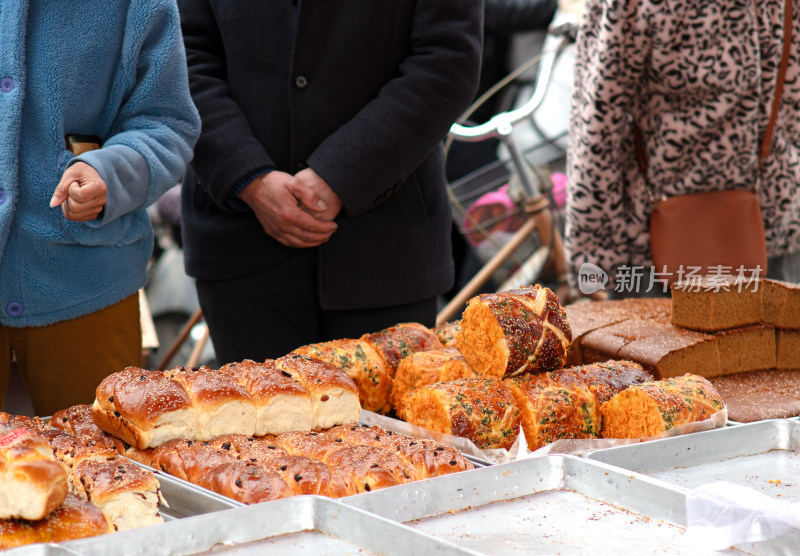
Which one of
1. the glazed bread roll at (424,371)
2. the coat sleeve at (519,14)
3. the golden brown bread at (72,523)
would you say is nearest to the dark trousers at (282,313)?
the glazed bread roll at (424,371)

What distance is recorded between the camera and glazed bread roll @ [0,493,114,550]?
1.06 m

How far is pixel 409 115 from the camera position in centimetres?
217

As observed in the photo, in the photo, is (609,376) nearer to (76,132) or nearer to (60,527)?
(60,527)

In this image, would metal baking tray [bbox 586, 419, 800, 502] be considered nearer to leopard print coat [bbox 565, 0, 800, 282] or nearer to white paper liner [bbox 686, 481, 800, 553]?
white paper liner [bbox 686, 481, 800, 553]

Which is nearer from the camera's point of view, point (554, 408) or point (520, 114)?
point (554, 408)

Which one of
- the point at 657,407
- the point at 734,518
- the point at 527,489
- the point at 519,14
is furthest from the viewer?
the point at 519,14

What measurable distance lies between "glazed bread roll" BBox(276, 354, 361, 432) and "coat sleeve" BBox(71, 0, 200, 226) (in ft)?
1.79

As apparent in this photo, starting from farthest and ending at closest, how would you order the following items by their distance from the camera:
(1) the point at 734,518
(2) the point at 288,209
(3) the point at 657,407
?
(2) the point at 288,209 < (3) the point at 657,407 < (1) the point at 734,518

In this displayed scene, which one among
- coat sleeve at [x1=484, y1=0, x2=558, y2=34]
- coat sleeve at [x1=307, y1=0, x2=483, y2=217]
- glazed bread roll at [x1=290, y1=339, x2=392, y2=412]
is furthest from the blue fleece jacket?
coat sleeve at [x1=484, y1=0, x2=558, y2=34]

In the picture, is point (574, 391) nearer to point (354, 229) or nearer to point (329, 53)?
point (354, 229)

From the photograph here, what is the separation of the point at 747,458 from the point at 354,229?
111cm

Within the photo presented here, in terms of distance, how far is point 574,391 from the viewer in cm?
166

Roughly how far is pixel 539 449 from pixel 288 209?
2.99ft

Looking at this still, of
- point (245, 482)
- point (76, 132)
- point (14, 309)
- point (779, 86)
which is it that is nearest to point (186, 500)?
point (245, 482)
